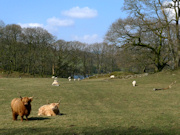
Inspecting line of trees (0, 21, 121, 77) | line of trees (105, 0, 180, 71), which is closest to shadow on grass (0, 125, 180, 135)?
line of trees (105, 0, 180, 71)

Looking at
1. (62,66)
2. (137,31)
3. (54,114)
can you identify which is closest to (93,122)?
(54,114)

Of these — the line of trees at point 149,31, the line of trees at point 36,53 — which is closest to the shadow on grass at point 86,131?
the line of trees at point 149,31

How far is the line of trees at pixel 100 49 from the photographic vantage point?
1674 inches

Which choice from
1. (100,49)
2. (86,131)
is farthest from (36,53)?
(86,131)

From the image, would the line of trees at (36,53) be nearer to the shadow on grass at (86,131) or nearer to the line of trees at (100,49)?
the line of trees at (100,49)

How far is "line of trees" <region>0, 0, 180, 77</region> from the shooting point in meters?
42.5

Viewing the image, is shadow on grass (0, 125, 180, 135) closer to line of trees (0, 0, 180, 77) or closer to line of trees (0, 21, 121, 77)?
line of trees (0, 0, 180, 77)

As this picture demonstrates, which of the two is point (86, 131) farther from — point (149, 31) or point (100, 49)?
point (100, 49)

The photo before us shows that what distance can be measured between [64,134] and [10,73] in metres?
62.9

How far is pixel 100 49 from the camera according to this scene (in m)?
87.6

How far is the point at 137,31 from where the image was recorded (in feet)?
151

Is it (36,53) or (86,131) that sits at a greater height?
(36,53)

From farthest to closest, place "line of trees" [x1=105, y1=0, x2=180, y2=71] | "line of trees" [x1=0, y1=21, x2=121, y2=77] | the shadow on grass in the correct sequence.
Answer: "line of trees" [x1=0, y1=21, x2=121, y2=77] < "line of trees" [x1=105, y1=0, x2=180, y2=71] < the shadow on grass

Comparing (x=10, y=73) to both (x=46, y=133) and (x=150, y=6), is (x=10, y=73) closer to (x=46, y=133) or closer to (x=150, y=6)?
(x=150, y=6)
